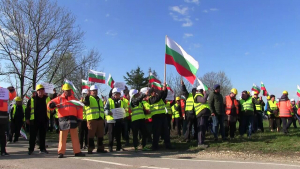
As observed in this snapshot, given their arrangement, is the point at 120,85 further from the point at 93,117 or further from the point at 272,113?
the point at 272,113

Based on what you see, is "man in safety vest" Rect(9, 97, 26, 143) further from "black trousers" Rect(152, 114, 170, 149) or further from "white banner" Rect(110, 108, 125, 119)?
"black trousers" Rect(152, 114, 170, 149)

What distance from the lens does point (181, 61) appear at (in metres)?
9.39

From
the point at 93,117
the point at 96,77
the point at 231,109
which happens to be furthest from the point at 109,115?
the point at 231,109

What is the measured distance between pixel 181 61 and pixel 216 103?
84.6 inches

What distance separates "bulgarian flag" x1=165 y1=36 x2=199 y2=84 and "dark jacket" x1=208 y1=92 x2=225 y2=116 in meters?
1.26

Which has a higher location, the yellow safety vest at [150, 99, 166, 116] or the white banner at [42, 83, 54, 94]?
the white banner at [42, 83, 54, 94]

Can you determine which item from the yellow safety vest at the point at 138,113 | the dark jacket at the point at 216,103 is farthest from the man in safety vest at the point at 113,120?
the dark jacket at the point at 216,103

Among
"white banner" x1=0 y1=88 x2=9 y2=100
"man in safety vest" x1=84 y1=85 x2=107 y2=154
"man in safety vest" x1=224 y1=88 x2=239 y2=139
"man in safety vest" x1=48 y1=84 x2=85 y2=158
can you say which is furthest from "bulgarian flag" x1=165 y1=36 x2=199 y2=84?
"white banner" x1=0 y1=88 x2=9 y2=100

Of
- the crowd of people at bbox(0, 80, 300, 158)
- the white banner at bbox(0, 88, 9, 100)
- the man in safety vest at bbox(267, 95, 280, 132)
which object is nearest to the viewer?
the crowd of people at bbox(0, 80, 300, 158)

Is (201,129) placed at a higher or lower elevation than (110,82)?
lower

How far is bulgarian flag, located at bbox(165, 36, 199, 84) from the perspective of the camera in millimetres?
9258

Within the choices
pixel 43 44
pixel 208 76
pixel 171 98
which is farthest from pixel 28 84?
pixel 208 76

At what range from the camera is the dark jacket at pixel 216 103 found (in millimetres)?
Answer: 9930

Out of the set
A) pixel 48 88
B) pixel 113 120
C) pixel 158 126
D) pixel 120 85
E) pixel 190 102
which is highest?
pixel 120 85
